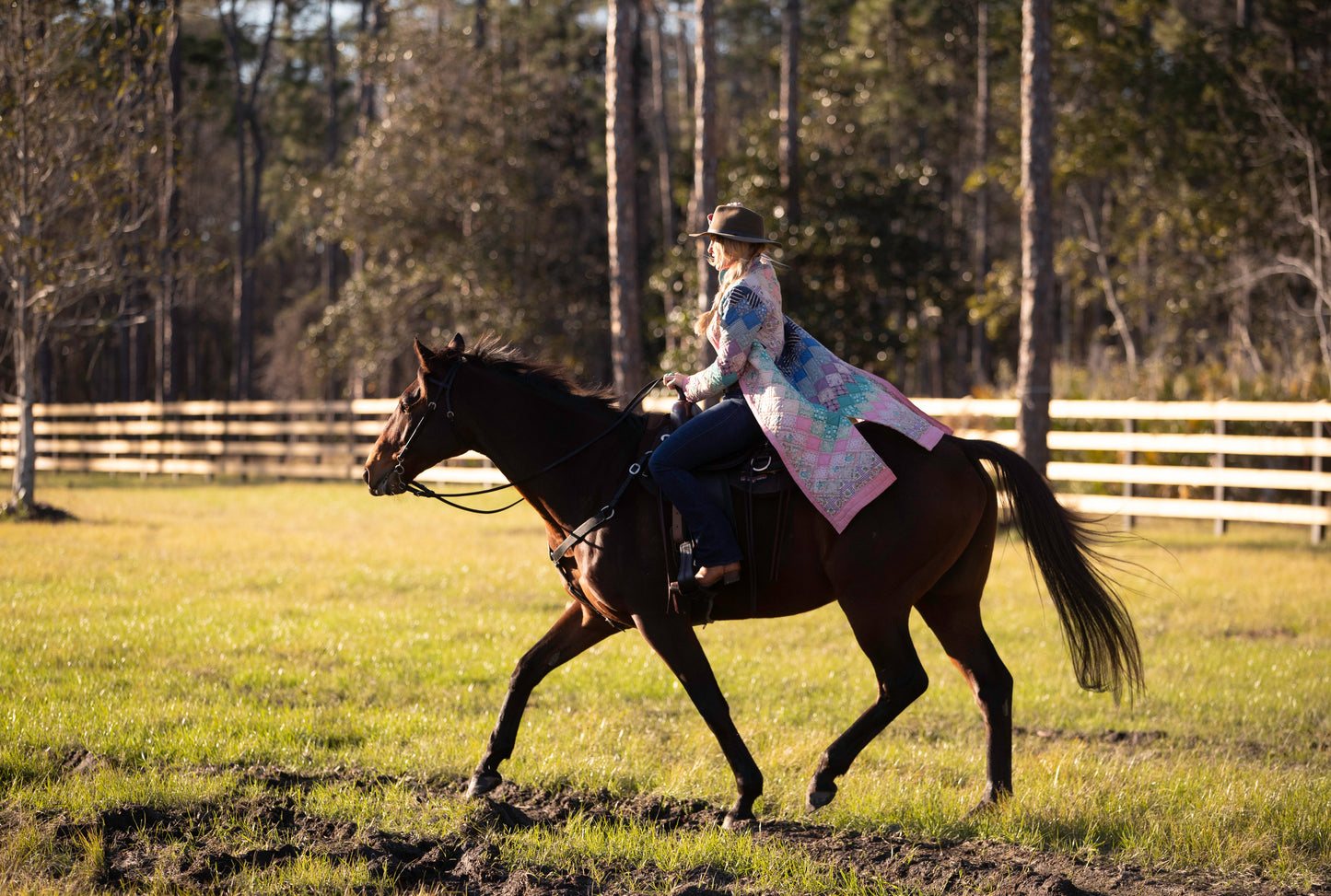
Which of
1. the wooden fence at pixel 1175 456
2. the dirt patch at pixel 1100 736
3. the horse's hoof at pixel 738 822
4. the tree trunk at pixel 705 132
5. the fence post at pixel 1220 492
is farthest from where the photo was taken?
the tree trunk at pixel 705 132

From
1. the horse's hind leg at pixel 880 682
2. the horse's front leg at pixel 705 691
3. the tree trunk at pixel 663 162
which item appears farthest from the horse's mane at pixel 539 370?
the tree trunk at pixel 663 162

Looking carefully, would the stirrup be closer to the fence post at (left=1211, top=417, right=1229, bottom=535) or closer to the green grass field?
the green grass field

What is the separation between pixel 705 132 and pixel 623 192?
1756 millimetres

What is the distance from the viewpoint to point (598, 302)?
2864cm

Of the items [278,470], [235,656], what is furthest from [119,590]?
[278,470]

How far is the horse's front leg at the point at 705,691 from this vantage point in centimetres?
455

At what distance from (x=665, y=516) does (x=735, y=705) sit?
2489 mm

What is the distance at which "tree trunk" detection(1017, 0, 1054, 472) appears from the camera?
13516 mm

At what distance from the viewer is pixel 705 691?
15.2 feet

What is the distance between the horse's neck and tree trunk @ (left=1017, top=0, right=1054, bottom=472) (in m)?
9.77

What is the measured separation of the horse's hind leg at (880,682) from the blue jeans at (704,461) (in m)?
0.64

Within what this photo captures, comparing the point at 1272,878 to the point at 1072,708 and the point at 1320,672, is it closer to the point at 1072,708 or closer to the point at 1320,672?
the point at 1072,708

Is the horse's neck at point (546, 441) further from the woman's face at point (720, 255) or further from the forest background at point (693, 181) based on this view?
the forest background at point (693, 181)

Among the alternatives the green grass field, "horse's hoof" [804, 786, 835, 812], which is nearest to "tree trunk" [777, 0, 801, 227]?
the green grass field
